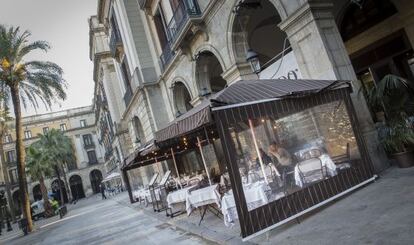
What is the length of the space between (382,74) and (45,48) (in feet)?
63.5

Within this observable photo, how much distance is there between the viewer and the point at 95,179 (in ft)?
225

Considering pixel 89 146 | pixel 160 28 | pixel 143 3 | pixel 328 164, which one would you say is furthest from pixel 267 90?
pixel 89 146

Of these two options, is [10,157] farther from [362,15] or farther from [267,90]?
[267,90]

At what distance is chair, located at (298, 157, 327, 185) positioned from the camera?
614 cm

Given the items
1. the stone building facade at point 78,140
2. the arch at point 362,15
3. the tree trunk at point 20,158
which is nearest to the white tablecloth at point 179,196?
the arch at point 362,15

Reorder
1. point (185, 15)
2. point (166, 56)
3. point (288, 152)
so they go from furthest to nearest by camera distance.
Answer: point (166, 56)
point (185, 15)
point (288, 152)

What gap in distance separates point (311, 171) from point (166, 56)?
12.4m

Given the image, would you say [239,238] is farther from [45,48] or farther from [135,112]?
[45,48]

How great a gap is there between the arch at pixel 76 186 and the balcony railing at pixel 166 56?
56.0 meters

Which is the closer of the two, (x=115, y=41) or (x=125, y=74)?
(x=115, y=41)

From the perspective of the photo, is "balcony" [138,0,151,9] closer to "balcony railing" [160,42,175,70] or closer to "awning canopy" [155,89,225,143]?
"balcony railing" [160,42,175,70]

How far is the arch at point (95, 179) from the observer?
67.6 meters

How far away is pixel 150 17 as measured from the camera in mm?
18844

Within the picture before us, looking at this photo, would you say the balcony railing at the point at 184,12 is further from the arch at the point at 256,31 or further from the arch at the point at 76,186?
the arch at the point at 76,186
